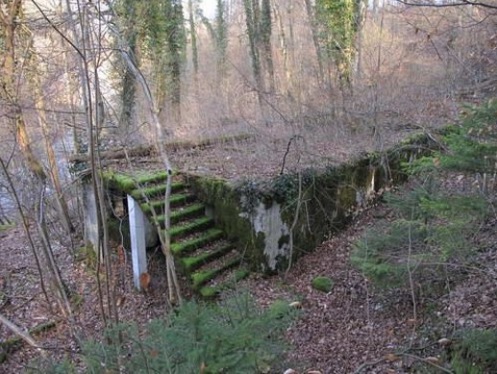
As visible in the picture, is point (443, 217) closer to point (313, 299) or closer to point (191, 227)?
point (313, 299)

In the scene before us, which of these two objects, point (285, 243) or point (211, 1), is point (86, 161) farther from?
point (211, 1)

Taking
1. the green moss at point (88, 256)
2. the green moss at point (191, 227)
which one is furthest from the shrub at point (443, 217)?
the green moss at point (88, 256)

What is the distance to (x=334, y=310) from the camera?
5.89 meters

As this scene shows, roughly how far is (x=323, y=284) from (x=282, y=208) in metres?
1.42

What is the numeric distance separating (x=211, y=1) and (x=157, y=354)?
23.7m

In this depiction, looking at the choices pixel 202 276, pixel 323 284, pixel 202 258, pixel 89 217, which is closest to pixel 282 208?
pixel 323 284

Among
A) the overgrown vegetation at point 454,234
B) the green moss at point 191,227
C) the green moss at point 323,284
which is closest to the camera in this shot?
the overgrown vegetation at point 454,234

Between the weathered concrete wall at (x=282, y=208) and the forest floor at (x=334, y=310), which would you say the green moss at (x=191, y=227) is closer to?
the weathered concrete wall at (x=282, y=208)

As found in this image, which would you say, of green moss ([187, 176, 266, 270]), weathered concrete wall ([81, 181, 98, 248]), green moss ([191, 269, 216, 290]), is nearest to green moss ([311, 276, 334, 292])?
green moss ([187, 176, 266, 270])

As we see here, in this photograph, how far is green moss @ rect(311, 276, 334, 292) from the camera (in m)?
6.44

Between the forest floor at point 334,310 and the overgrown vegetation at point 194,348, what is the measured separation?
0.33 meters

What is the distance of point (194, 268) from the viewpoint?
273 inches

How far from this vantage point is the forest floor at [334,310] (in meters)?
4.19

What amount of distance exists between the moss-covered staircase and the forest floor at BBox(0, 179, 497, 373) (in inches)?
21.2
